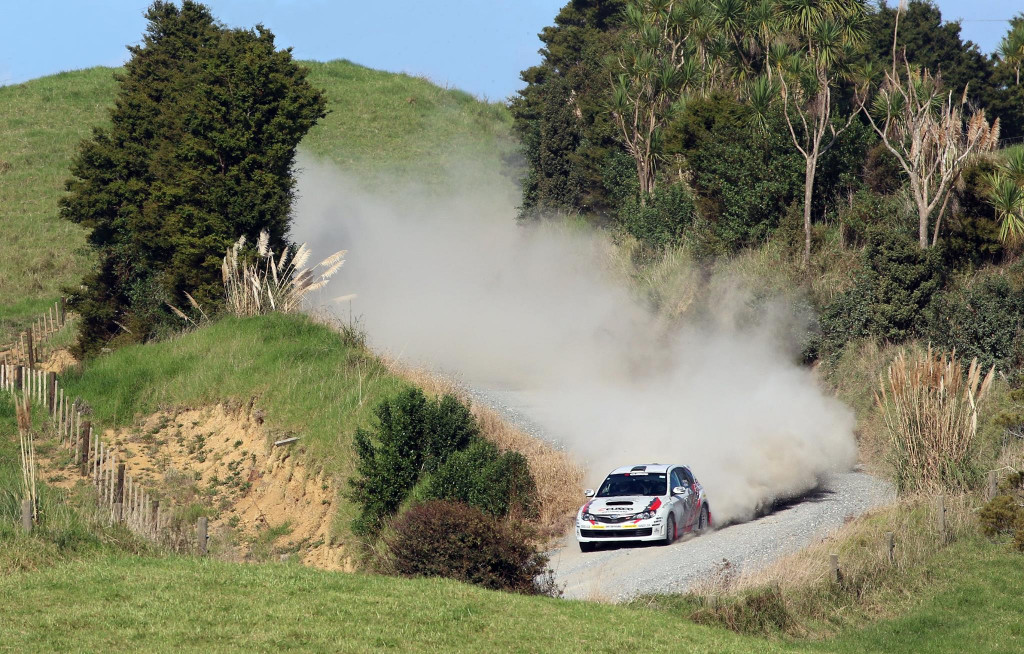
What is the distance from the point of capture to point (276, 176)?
134 feet

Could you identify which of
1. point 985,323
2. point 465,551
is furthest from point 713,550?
point 985,323

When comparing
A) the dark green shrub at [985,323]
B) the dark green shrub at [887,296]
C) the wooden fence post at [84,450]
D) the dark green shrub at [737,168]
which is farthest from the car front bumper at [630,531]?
the dark green shrub at [737,168]

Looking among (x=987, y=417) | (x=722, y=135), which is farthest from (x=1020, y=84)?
(x=987, y=417)

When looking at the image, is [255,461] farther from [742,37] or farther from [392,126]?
[392,126]

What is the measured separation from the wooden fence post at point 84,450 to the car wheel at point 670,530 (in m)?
14.5

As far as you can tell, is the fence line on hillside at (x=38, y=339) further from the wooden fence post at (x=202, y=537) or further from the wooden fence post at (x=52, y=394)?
the wooden fence post at (x=202, y=537)

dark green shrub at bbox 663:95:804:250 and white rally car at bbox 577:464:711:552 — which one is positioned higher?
dark green shrub at bbox 663:95:804:250

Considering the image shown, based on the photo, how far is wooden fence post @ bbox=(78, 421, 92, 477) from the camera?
1159 inches

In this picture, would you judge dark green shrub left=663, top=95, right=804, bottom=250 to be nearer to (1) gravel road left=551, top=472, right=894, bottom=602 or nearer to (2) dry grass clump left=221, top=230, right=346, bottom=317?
(2) dry grass clump left=221, top=230, right=346, bottom=317

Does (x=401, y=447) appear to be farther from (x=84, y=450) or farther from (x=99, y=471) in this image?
(x=84, y=450)

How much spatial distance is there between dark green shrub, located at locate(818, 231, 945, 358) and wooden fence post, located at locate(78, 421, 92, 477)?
21793mm

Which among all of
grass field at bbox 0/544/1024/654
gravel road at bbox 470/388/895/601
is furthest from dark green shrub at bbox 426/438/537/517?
grass field at bbox 0/544/1024/654

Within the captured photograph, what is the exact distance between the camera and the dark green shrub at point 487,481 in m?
25.1

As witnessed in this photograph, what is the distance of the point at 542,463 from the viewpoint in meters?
28.8
